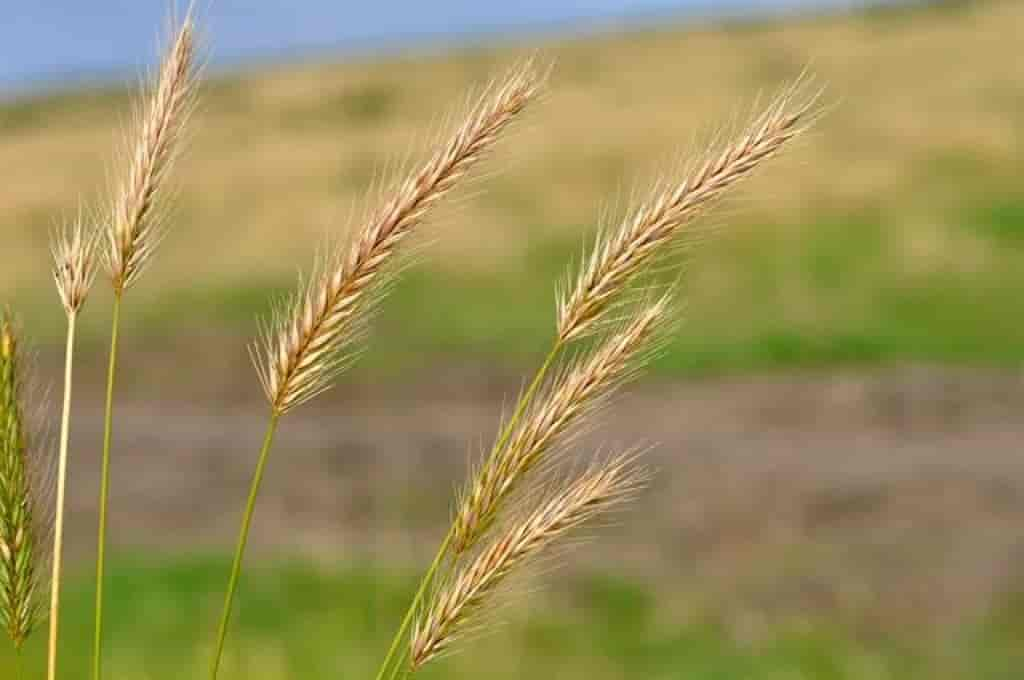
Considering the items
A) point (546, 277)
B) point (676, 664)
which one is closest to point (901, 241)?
point (546, 277)

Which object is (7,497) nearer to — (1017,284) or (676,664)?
(676,664)

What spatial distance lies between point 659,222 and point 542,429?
19 cm

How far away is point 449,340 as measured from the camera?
1716 cm

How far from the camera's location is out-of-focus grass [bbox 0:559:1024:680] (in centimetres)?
597

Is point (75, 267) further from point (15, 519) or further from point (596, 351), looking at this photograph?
point (596, 351)

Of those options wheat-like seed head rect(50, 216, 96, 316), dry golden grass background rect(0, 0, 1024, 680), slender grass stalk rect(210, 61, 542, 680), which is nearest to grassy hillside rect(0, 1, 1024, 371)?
dry golden grass background rect(0, 0, 1024, 680)

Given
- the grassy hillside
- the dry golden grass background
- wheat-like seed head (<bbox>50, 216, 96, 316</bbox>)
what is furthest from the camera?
the grassy hillside

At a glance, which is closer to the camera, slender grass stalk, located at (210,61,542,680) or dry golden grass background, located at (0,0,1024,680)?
slender grass stalk, located at (210,61,542,680)

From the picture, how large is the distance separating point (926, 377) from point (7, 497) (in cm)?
1263

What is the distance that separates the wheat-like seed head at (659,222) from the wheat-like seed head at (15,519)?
1.57ft

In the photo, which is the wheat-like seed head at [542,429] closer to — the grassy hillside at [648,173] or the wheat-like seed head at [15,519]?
the wheat-like seed head at [15,519]

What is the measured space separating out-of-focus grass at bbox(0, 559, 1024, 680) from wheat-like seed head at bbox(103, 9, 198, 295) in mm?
3732

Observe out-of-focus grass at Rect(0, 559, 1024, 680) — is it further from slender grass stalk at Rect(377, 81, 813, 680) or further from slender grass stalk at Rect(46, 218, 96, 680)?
slender grass stalk at Rect(377, 81, 813, 680)

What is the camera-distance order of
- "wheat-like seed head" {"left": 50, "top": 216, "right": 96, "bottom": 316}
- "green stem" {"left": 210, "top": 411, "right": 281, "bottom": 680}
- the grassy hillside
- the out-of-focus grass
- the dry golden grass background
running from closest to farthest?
"green stem" {"left": 210, "top": 411, "right": 281, "bottom": 680}
"wheat-like seed head" {"left": 50, "top": 216, "right": 96, "bottom": 316}
the out-of-focus grass
the dry golden grass background
the grassy hillside
